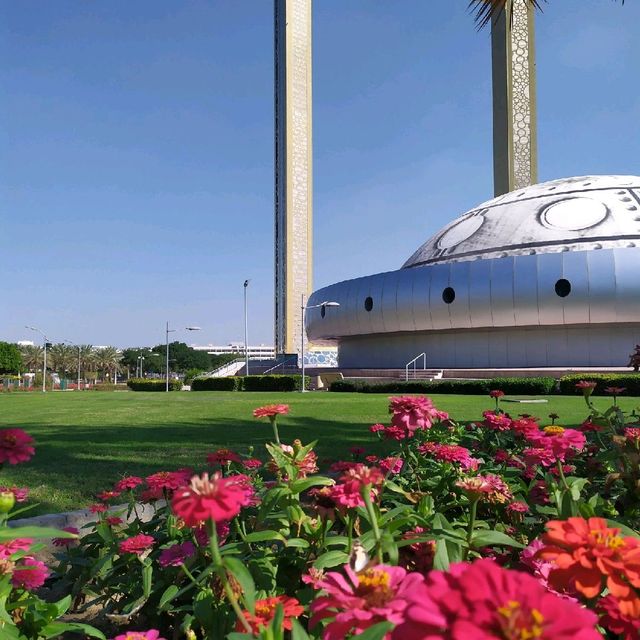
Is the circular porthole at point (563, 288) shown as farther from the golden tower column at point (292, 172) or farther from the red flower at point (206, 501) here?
the golden tower column at point (292, 172)

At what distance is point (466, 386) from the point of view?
83.1 ft

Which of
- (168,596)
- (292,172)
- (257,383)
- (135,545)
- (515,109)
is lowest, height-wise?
(257,383)

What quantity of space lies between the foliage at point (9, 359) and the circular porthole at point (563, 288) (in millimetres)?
67186

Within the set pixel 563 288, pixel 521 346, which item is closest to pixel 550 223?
pixel 563 288

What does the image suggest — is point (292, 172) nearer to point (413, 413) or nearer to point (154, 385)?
point (154, 385)

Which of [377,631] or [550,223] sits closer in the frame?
[377,631]

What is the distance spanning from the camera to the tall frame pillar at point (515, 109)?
148ft

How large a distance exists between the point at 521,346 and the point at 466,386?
7.03m

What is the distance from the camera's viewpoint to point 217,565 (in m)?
1.28

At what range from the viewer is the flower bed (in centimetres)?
79

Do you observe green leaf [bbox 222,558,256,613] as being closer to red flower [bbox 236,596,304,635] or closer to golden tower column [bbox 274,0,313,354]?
red flower [bbox 236,596,304,635]

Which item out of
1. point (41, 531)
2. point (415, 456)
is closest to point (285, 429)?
point (415, 456)

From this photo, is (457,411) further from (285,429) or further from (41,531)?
(41,531)

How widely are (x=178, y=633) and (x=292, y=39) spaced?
7943cm
